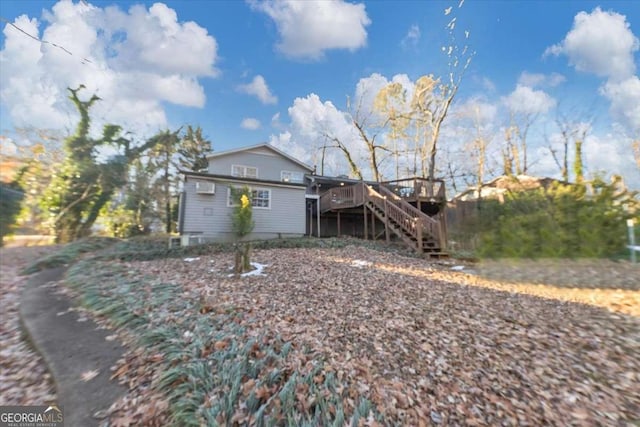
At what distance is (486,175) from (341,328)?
22.1 meters

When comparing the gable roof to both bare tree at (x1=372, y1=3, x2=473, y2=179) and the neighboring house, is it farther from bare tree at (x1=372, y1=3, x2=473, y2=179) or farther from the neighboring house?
bare tree at (x1=372, y1=3, x2=473, y2=179)

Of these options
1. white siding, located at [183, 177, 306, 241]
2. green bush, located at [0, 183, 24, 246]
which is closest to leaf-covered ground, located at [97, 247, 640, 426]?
white siding, located at [183, 177, 306, 241]

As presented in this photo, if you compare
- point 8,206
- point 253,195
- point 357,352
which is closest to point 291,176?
point 253,195

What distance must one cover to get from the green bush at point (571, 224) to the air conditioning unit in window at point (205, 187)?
11.9 m

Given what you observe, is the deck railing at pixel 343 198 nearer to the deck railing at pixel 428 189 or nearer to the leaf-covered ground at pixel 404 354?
the deck railing at pixel 428 189

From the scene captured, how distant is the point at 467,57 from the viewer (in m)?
15.9

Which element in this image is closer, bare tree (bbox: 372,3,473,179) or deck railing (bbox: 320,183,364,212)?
deck railing (bbox: 320,183,364,212)

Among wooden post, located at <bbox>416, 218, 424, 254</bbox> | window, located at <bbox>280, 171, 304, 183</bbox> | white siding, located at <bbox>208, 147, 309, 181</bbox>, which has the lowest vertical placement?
wooden post, located at <bbox>416, 218, 424, 254</bbox>

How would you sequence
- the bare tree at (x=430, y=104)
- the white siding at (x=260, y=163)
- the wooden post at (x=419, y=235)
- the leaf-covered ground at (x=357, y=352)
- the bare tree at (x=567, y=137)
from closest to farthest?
the leaf-covered ground at (x=357, y=352) < the wooden post at (x=419, y=235) < the bare tree at (x=567, y=137) < the white siding at (x=260, y=163) < the bare tree at (x=430, y=104)

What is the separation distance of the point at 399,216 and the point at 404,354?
8.47 meters

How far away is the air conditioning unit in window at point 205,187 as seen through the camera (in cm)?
1188

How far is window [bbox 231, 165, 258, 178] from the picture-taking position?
51.4 feet

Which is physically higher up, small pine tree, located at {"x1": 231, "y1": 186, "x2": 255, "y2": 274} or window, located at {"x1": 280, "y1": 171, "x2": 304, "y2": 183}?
window, located at {"x1": 280, "y1": 171, "x2": 304, "y2": 183}

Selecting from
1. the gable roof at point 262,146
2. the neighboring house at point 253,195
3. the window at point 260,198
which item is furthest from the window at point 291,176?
the window at point 260,198
